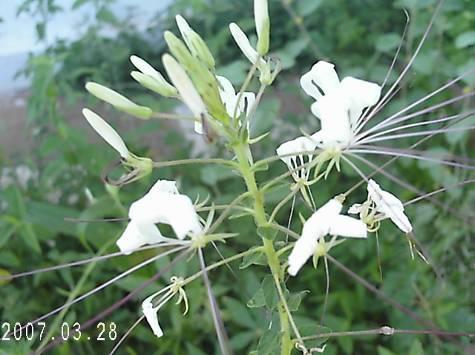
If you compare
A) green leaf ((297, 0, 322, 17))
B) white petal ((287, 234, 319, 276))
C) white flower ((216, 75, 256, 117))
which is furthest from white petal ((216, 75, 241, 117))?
green leaf ((297, 0, 322, 17))

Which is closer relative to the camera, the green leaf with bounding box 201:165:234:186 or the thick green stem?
the thick green stem

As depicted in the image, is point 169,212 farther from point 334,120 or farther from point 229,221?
point 229,221

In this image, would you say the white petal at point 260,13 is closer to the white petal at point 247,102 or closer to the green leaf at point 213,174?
the white petal at point 247,102

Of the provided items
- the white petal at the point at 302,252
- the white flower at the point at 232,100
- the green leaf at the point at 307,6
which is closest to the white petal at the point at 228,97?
the white flower at the point at 232,100

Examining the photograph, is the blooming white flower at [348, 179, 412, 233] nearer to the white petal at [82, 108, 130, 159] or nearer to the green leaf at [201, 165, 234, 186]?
the white petal at [82, 108, 130, 159]
